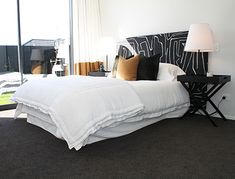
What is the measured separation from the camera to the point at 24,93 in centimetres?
317

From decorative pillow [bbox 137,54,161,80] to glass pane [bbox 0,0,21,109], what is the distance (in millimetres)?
2563

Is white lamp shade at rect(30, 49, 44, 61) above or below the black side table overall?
above

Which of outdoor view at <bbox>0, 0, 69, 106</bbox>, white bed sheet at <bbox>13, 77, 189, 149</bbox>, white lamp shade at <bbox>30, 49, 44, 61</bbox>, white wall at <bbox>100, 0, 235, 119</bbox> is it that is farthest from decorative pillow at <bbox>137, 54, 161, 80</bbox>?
white lamp shade at <bbox>30, 49, 44, 61</bbox>

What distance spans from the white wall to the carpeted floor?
1065mm

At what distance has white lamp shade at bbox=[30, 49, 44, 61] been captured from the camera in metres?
5.18

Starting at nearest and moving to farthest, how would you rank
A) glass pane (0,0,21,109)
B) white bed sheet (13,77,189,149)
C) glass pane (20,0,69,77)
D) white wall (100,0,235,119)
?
white bed sheet (13,77,189,149)
white wall (100,0,235,119)
glass pane (0,0,21,109)
glass pane (20,0,69,77)

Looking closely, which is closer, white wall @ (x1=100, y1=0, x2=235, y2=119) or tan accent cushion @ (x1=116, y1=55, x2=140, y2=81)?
white wall @ (x1=100, y1=0, x2=235, y2=119)

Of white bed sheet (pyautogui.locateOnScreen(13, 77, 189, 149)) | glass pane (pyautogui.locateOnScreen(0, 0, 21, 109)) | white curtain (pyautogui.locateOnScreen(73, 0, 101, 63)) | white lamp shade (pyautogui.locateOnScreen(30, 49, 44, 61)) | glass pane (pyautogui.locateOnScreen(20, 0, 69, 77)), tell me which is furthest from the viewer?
white curtain (pyautogui.locateOnScreen(73, 0, 101, 63))

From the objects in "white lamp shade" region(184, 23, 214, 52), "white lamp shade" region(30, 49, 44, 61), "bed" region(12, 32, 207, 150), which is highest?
"white lamp shade" region(184, 23, 214, 52)

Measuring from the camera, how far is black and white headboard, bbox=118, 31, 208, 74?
13.1 feet

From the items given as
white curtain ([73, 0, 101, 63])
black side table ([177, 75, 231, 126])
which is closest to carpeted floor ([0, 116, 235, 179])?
black side table ([177, 75, 231, 126])

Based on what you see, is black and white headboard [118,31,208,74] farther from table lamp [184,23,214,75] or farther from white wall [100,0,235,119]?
table lamp [184,23,214,75]

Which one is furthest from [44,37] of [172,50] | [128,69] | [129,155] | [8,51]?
[129,155]

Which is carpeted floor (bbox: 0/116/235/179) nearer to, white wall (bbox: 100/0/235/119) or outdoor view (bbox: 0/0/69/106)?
white wall (bbox: 100/0/235/119)
